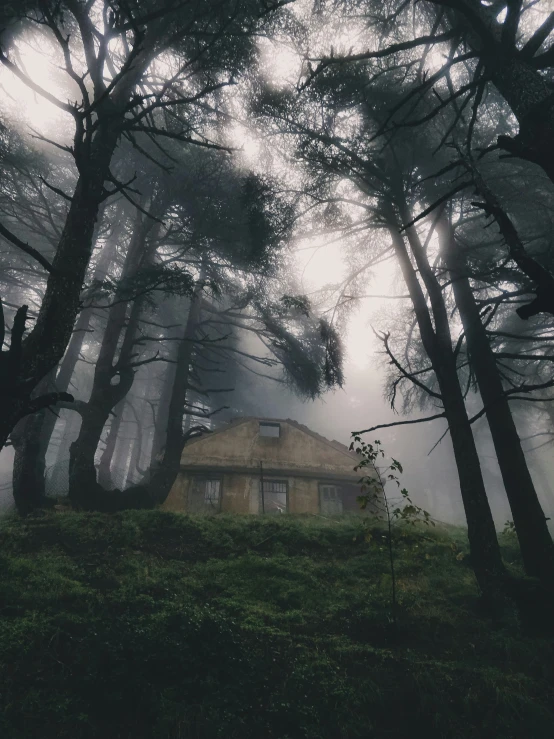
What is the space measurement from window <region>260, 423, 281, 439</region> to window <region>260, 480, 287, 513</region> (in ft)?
7.50

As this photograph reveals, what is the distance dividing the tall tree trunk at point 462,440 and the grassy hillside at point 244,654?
66 centimetres

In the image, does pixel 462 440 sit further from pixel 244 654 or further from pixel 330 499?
pixel 330 499

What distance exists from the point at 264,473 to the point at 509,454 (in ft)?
42.5

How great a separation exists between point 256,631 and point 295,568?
2661 mm

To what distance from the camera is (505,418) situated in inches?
305

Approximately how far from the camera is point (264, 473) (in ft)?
62.3

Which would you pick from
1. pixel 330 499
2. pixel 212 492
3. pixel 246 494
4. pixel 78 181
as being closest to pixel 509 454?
pixel 78 181

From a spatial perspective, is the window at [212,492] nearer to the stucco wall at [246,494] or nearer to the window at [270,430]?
the stucco wall at [246,494]

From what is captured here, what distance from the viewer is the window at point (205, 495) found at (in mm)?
17734

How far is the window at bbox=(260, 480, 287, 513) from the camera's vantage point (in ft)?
62.0

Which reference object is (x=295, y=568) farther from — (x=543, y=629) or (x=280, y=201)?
(x=280, y=201)

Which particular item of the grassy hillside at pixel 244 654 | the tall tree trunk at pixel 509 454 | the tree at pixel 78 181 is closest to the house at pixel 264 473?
the grassy hillside at pixel 244 654

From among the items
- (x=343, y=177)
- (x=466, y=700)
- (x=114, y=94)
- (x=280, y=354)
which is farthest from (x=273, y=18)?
(x=466, y=700)

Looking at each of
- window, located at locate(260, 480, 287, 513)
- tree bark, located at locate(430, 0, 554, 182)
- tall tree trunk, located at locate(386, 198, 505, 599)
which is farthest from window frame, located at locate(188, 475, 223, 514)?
tree bark, located at locate(430, 0, 554, 182)
